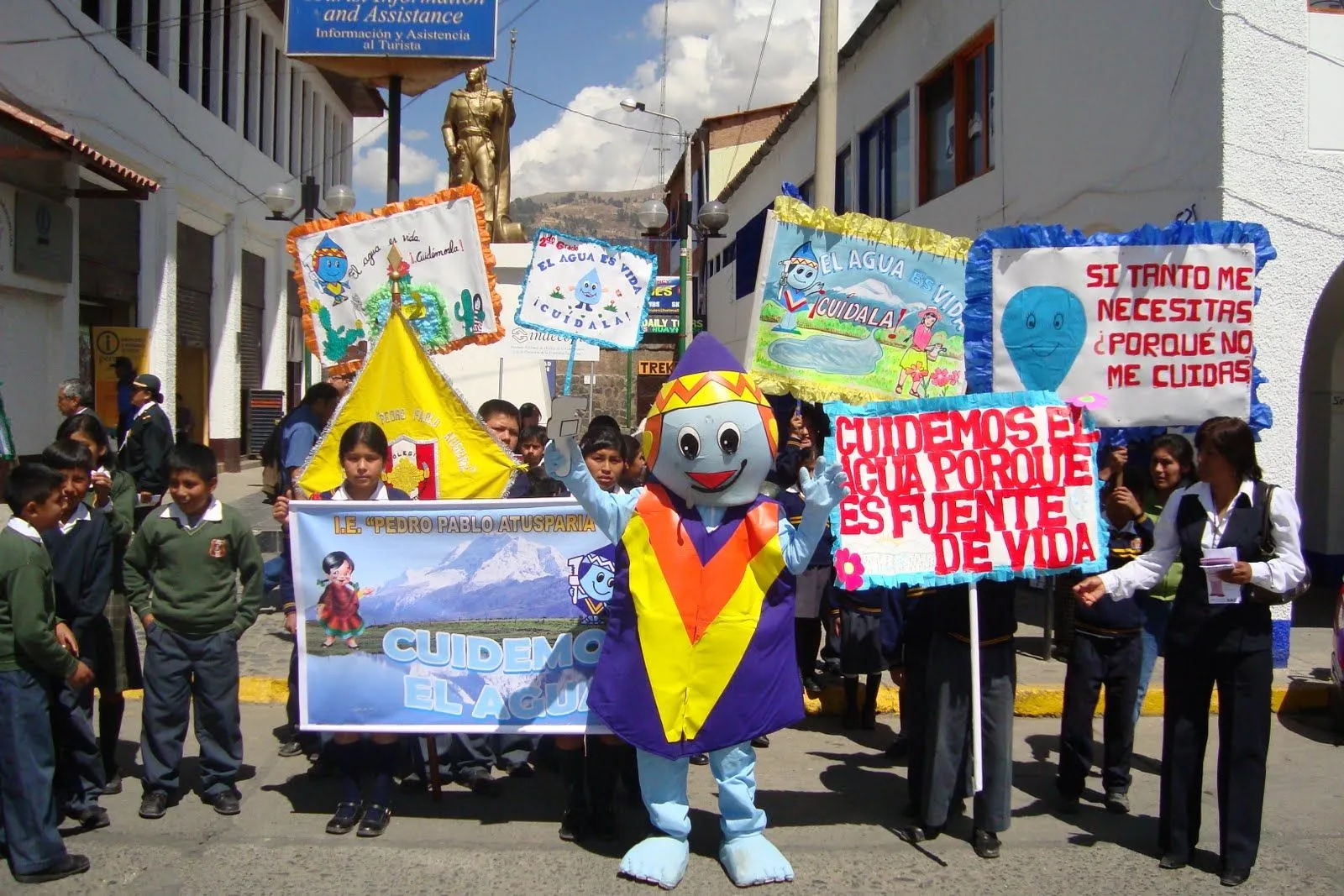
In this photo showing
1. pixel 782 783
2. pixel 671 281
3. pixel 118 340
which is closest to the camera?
pixel 782 783

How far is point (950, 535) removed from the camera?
14.9 ft

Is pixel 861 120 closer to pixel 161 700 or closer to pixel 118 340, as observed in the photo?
pixel 118 340

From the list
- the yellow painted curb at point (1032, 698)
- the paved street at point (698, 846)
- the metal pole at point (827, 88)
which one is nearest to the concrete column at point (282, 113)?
the metal pole at point (827, 88)

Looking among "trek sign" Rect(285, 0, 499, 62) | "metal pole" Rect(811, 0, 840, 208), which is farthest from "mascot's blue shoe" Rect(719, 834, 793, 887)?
"trek sign" Rect(285, 0, 499, 62)

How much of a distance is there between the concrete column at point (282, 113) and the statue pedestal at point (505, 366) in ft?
39.0

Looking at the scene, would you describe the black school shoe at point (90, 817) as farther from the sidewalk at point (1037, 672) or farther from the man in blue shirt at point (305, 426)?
the man in blue shirt at point (305, 426)

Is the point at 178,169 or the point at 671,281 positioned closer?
the point at 178,169

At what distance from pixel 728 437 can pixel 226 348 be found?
18554 millimetres

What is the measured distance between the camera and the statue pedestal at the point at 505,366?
47.3 feet

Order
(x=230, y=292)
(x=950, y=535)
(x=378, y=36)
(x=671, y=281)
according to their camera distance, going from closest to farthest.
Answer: (x=950, y=535), (x=378, y=36), (x=230, y=292), (x=671, y=281)

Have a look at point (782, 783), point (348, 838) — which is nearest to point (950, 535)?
point (782, 783)

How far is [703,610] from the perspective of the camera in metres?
4.24

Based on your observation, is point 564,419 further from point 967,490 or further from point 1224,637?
point 1224,637

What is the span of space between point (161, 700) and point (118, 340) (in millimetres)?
11761
